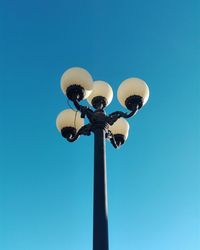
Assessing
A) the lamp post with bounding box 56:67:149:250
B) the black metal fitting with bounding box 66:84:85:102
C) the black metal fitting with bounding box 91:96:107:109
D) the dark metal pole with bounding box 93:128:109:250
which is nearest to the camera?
the dark metal pole with bounding box 93:128:109:250

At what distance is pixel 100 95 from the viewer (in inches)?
293

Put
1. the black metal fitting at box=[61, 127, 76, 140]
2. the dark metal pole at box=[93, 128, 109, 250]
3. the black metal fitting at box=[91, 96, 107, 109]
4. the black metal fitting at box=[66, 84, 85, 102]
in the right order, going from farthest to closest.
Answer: the black metal fitting at box=[91, 96, 107, 109] < the black metal fitting at box=[61, 127, 76, 140] < the black metal fitting at box=[66, 84, 85, 102] < the dark metal pole at box=[93, 128, 109, 250]

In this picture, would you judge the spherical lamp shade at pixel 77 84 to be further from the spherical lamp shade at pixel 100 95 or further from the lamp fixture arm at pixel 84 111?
the spherical lamp shade at pixel 100 95

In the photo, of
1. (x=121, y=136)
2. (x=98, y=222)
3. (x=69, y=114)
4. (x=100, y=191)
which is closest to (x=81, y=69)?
(x=69, y=114)

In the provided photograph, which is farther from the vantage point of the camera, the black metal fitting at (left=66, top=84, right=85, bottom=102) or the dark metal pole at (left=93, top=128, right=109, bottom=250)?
the black metal fitting at (left=66, top=84, right=85, bottom=102)

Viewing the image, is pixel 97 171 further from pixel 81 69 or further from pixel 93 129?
pixel 81 69

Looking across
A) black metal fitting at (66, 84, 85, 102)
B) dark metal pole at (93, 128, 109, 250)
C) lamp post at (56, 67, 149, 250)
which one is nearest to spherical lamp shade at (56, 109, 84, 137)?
lamp post at (56, 67, 149, 250)

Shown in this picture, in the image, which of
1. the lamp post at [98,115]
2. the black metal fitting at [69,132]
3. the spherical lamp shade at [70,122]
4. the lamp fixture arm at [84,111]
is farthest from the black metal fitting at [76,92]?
the black metal fitting at [69,132]

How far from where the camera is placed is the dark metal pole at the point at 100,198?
16.6 feet

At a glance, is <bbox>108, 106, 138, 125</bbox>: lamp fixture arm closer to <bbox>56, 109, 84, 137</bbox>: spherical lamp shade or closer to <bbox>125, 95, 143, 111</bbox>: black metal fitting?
<bbox>125, 95, 143, 111</bbox>: black metal fitting

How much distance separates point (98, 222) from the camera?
519cm

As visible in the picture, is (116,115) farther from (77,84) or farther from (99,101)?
(99,101)

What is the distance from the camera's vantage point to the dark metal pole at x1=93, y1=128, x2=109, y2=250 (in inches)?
200

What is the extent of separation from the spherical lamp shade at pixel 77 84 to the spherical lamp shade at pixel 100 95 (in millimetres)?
655
